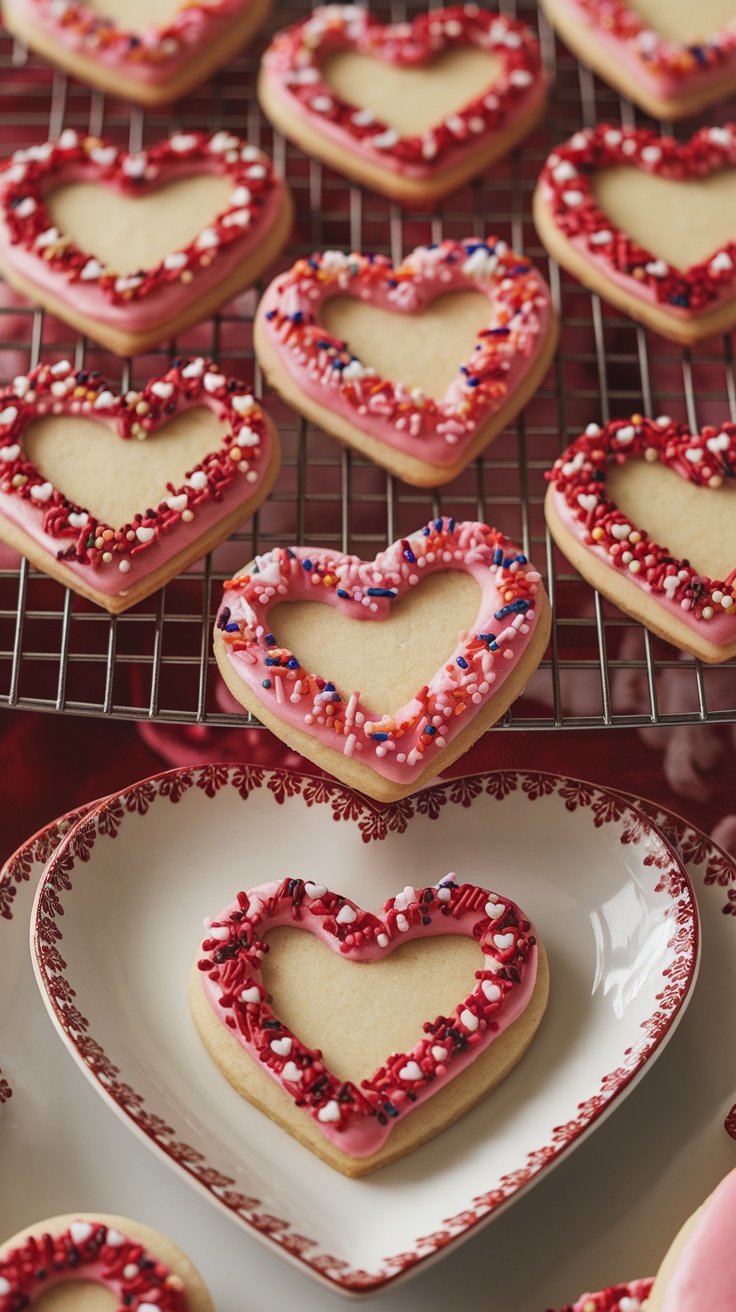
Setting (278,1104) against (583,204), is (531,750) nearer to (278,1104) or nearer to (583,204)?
(278,1104)

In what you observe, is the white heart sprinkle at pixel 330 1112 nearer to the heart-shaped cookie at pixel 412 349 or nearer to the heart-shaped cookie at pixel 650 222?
the heart-shaped cookie at pixel 412 349

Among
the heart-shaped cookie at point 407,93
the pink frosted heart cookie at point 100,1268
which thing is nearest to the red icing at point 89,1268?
the pink frosted heart cookie at point 100,1268

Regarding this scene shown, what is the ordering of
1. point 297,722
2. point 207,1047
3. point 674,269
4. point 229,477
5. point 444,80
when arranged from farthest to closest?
1. point 444,80
2. point 674,269
3. point 229,477
4. point 297,722
5. point 207,1047

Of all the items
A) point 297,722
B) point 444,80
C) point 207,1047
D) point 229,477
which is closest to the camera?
point 207,1047

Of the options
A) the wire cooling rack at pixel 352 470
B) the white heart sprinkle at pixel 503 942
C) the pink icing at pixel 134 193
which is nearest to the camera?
the white heart sprinkle at pixel 503 942

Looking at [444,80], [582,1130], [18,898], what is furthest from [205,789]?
[444,80]

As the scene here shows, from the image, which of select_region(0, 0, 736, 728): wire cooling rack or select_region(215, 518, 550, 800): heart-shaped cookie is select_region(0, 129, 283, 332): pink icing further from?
select_region(215, 518, 550, 800): heart-shaped cookie
